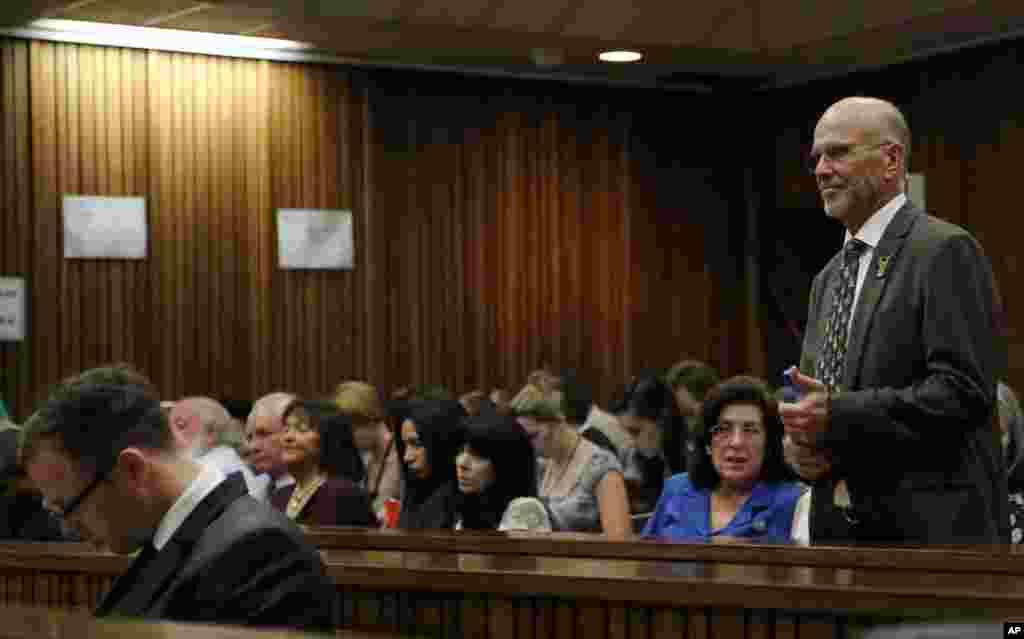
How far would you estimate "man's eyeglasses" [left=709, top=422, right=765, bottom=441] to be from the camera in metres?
5.74

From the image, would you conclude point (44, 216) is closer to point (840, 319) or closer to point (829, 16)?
point (829, 16)

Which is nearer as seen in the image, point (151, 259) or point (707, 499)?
point (707, 499)

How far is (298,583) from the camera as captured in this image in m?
2.77

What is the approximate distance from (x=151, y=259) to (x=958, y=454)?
8.22 m

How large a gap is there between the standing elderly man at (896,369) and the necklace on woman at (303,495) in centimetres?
345

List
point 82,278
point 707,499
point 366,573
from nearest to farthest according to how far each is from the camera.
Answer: point 366,573
point 707,499
point 82,278

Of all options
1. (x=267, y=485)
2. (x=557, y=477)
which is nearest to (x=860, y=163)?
(x=557, y=477)

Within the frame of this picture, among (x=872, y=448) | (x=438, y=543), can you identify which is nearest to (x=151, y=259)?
(x=438, y=543)

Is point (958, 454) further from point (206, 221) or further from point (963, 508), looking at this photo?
point (206, 221)

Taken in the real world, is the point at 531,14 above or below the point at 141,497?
above

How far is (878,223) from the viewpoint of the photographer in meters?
3.80

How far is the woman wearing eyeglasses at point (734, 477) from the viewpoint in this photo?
566 centimetres

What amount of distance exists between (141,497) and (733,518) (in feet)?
10.4

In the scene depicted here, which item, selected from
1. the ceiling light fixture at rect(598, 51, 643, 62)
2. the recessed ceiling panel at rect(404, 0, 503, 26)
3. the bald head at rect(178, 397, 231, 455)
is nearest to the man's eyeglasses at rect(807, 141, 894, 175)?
the bald head at rect(178, 397, 231, 455)
